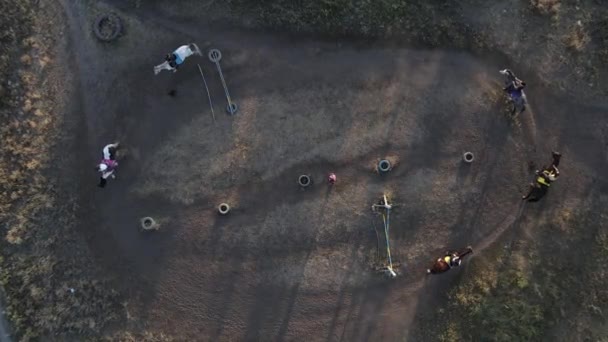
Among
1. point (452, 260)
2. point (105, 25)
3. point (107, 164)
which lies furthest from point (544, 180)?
point (105, 25)

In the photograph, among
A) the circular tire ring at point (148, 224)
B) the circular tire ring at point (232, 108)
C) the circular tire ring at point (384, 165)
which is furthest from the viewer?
the circular tire ring at point (232, 108)

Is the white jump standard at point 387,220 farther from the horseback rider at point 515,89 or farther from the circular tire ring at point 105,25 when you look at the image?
the circular tire ring at point 105,25

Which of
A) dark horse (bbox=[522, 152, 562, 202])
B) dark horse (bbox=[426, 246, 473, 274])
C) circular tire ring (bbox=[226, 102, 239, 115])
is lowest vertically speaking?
dark horse (bbox=[426, 246, 473, 274])

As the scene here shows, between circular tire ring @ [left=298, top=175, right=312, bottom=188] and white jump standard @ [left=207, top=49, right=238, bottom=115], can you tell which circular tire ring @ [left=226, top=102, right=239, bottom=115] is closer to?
white jump standard @ [left=207, top=49, right=238, bottom=115]

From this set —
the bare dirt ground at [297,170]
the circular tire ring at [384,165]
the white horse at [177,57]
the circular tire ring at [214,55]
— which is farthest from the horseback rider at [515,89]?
the white horse at [177,57]

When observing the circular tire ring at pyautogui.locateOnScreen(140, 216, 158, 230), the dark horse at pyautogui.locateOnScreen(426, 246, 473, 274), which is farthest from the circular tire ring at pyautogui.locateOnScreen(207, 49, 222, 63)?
the dark horse at pyautogui.locateOnScreen(426, 246, 473, 274)

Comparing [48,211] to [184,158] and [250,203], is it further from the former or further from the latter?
[250,203]

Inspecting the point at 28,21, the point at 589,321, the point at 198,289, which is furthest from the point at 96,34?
the point at 589,321
